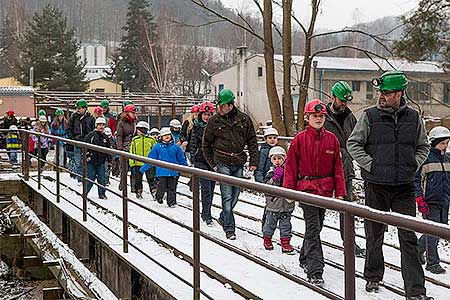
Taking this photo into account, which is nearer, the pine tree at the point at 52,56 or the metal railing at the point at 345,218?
the metal railing at the point at 345,218

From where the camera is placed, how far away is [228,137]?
7199 mm

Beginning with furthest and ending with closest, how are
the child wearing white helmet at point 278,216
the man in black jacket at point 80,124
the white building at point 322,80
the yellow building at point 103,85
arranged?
1. the yellow building at point 103,85
2. the white building at point 322,80
3. the man in black jacket at point 80,124
4. the child wearing white helmet at point 278,216

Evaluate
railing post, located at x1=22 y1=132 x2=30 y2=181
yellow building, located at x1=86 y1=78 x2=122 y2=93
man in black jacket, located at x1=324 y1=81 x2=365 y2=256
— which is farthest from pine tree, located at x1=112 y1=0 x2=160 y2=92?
man in black jacket, located at x1=324 y1=81 x2=365 y2=256

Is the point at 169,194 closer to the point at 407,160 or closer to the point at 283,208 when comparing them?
the point at 283,208

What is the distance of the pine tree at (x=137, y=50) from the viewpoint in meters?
58.9

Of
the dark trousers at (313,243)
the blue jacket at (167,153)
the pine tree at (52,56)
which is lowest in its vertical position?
the dark trousers at (313,243)

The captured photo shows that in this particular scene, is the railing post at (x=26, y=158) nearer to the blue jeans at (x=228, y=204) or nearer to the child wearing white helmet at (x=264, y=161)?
the child wearing white helmet at (x=264, y=161)

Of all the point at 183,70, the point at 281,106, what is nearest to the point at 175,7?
the point at 183,70

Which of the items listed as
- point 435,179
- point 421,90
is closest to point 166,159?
point 435,179

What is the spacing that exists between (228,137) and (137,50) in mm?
53182

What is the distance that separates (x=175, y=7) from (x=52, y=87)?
35374 mm

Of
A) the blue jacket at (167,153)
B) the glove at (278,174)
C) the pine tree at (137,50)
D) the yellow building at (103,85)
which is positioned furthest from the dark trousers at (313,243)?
the yellow building at (103,85)

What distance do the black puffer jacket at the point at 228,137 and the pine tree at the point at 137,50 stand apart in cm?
5169

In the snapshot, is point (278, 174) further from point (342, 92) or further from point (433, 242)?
point (433, 242)
